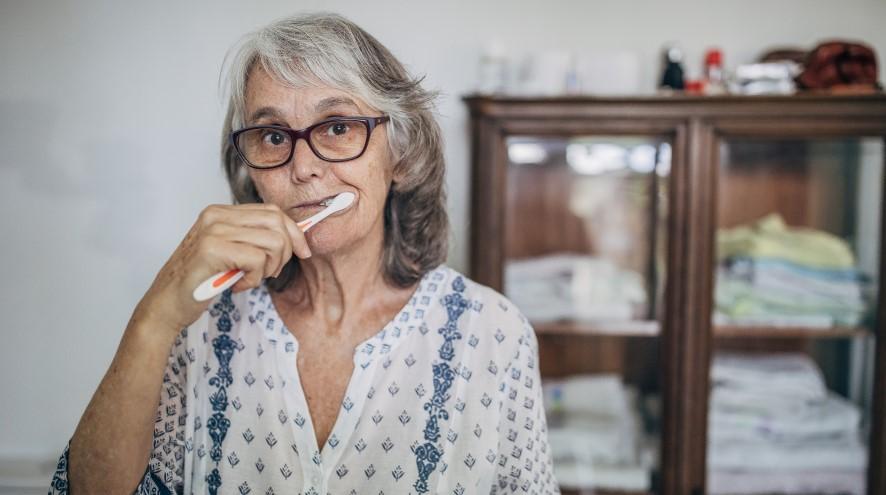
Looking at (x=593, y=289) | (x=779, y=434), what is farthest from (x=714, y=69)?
(x=779, y=434)

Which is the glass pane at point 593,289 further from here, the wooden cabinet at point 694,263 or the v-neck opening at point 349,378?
the v-neck opening at point 349,378

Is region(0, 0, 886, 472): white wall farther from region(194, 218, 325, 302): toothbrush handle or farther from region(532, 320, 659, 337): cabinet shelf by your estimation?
region(194, 218, 325, 302): toothbrush handle

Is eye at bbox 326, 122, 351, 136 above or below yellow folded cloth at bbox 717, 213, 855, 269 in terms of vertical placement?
above

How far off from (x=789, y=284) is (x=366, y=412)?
1.20 m

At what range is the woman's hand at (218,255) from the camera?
70cm

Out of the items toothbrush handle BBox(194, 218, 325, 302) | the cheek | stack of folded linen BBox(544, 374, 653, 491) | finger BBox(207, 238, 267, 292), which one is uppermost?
the cheek

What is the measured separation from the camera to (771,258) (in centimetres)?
156

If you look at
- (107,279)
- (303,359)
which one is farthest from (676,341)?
(107,279)

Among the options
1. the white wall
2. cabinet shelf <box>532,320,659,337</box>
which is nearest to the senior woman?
cabinet shelf <box>532,320,659,337</box>

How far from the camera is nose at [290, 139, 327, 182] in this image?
836mm

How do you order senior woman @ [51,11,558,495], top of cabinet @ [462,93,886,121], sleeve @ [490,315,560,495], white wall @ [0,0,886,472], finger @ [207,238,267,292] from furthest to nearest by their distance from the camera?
white wall @ [0,0,886,472], top of cabinet @ [462,93,886,121], sleeve @ [490,315,560,495], senior woman @ [51,11,558,495], finger @ [207,238,267,292]

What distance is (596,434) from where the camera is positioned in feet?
5.35

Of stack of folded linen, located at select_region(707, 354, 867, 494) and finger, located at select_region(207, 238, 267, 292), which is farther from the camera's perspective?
stack of folded linen, located at select_region(707, 354, 867, 494)

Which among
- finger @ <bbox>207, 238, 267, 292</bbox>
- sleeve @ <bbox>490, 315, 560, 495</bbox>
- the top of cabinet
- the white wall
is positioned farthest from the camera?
the white wall
